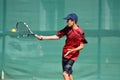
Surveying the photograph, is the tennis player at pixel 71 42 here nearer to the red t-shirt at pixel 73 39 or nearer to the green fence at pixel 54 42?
the red t-shirt at pixel 73 39

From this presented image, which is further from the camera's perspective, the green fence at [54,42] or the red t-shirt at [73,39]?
the green fence at [54,42]

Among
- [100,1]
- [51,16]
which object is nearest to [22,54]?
[51,16]

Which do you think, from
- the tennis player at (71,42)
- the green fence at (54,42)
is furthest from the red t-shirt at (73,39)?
the green fence at (54,42)

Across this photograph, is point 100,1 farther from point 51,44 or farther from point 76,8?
point 51,44

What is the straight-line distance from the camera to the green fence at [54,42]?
33.6ft

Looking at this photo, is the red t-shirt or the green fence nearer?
the red t-shirt

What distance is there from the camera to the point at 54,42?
10336 millimetres

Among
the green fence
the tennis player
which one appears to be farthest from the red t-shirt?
the green fence

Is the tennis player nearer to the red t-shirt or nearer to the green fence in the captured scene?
the red t-shirt

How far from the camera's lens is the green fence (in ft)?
33.6

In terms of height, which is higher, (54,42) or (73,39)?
(73,39)

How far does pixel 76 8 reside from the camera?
1024 cm

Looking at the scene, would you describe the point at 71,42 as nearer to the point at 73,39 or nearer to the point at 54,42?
the point at 73,39

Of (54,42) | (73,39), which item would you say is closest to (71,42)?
(73,39)
